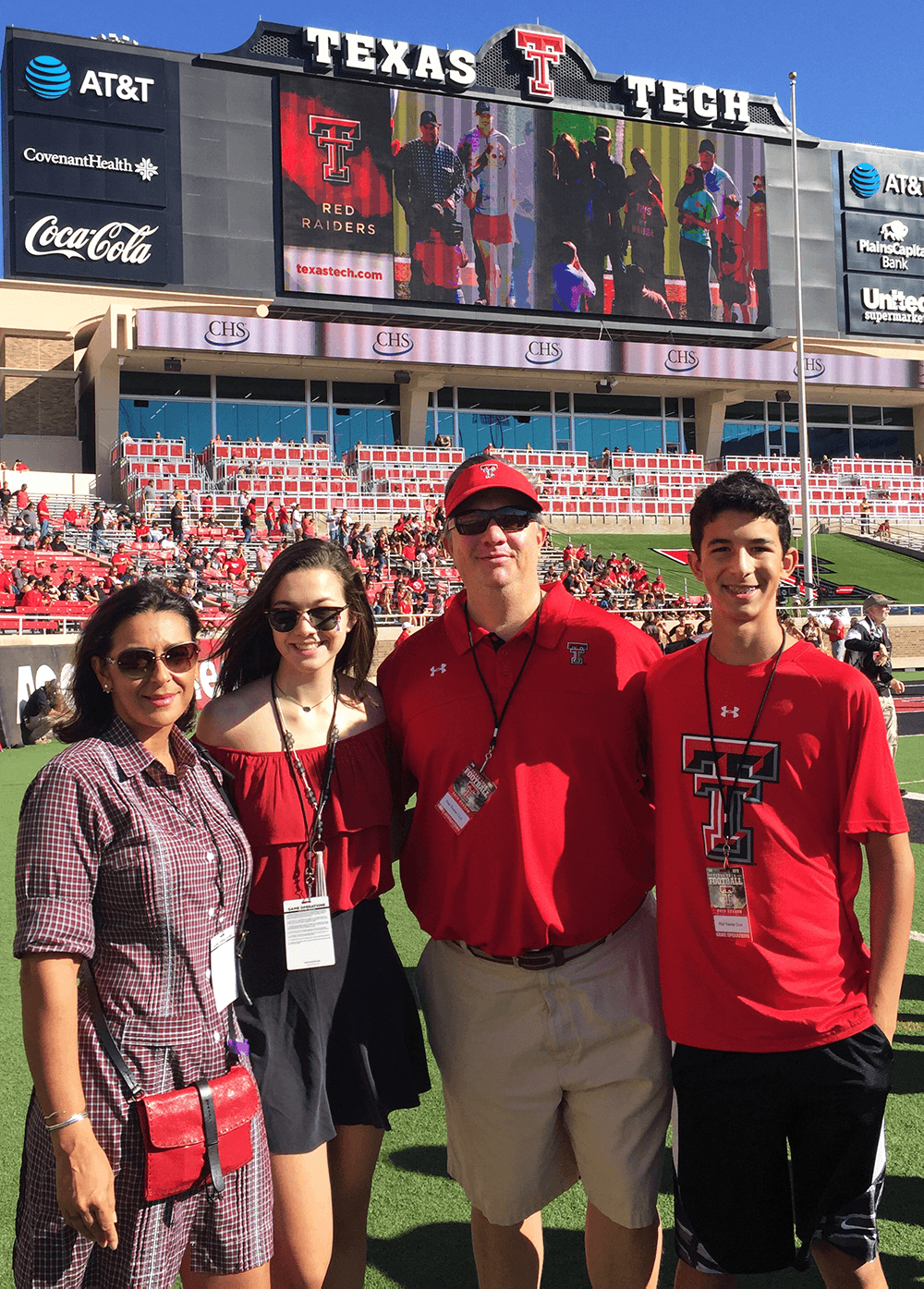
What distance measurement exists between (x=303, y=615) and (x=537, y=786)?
697 millimetres

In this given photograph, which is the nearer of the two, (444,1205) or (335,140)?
(444,1205)

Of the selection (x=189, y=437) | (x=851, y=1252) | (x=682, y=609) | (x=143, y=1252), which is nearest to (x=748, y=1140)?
(x=851, y=1252)

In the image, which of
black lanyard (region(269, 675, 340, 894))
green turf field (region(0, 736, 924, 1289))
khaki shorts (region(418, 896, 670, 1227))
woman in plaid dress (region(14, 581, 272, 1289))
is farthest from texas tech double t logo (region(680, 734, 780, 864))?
green turf field (region(0, 736, 924, 1289))

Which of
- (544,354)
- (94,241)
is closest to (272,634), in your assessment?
(544,354)

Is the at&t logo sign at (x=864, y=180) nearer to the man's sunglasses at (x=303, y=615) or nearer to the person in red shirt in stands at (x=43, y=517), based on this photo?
the person in red shirt in stands at (x=43, y=517)

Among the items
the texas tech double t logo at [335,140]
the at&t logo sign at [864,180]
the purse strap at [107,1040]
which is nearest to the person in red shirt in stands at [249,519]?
the texas tech double t logo at [335,140]

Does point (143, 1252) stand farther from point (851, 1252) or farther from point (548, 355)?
point (548, 355)

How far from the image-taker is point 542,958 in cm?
247

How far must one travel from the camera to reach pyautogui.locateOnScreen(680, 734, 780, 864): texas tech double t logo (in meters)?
2.30

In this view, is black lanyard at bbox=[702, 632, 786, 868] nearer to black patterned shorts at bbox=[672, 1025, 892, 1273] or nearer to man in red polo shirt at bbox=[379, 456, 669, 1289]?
man in red polo shirt at bbox=[379, 456, 669, 1289]

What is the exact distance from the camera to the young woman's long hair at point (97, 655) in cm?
220

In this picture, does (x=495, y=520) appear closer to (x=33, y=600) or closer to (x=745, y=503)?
(x=745, y=503)

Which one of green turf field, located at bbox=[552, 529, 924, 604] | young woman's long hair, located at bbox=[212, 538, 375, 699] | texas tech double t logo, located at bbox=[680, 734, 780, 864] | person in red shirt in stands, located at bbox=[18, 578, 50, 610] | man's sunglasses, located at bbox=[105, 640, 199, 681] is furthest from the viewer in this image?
green turf field, located at bbox=[552, 529, 924, 604]

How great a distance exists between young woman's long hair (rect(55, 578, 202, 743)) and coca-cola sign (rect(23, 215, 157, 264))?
3810 centimetres
